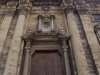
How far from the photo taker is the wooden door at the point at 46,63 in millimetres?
8083

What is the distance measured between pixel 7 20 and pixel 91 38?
5911 millimetres

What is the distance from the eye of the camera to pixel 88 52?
8.55m

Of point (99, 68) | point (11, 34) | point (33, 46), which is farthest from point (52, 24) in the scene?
point (99, 68)

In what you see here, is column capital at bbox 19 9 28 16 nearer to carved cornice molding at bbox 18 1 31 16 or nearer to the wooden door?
carved cornice molding at bbox 18 1 31 16

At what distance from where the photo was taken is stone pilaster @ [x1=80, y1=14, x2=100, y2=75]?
798 centimetres

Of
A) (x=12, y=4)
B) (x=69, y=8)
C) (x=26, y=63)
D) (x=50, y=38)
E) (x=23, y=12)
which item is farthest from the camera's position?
(x=12, y=4)

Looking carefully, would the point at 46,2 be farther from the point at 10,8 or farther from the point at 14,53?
the point at 14,53

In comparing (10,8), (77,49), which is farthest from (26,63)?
(10,8)

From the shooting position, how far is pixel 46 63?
855cm

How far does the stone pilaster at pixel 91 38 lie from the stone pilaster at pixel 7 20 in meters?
5.17

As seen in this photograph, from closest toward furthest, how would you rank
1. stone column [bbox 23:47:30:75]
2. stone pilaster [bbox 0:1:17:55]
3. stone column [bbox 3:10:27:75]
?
stone column [bbox 3:10:27:75] → stone column [bbox 23:47:30:75] → stone pilaster [bbox 0:1:17:55]

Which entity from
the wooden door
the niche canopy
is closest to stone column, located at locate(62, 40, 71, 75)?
the wooden door

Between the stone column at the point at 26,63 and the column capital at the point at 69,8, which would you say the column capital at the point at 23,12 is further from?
the stone column at the point at 26,63

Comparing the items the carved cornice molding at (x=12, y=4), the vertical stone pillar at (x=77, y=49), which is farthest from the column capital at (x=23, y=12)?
the vertical stone pillar at (x=77, y=49)
